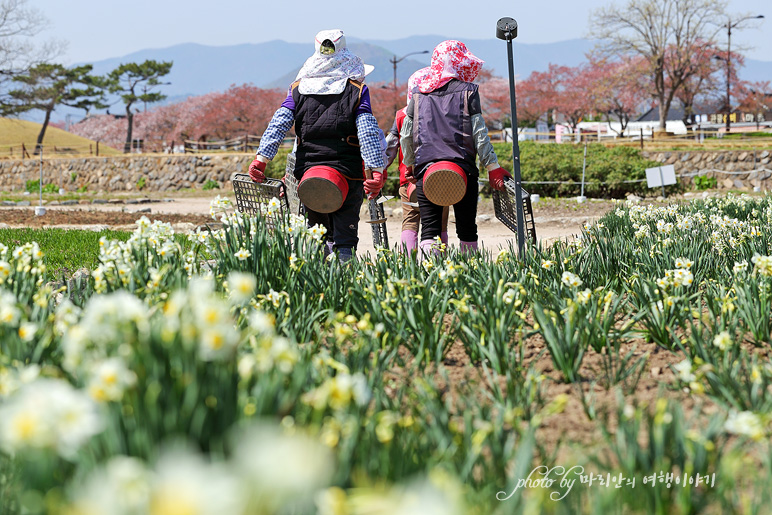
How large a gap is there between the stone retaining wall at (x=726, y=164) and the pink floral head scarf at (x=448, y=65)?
1810 cm

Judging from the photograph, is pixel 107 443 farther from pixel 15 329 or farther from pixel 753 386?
pixel 753 386

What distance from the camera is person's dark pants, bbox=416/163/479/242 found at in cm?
552

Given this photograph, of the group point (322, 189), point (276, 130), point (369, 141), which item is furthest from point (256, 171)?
point (369, 141)

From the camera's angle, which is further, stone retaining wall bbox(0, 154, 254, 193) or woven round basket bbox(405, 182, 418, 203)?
stone retaining wall bbox(0, 154, 254, 193)

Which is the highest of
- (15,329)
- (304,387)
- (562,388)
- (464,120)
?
(464,120)

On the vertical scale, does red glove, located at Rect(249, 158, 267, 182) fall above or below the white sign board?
above

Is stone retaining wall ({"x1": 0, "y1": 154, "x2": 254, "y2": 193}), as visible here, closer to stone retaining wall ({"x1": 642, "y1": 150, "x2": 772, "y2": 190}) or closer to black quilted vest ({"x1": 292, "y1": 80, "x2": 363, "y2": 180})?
stone retaining wall ({"x1": 642, "y1": 150, "x2": 772, "y2": 190})

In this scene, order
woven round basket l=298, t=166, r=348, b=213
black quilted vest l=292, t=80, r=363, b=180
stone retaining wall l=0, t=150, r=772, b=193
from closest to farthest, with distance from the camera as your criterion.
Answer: woven round basket l=298, t=166, r=348, b=213
black quilted vest l=292, t=80, r=363, b=180
stone retaining wall l=0, t=150, r=772, b=193

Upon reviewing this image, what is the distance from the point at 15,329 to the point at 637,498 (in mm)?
1813

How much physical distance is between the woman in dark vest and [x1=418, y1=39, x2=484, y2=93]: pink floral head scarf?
49 cm

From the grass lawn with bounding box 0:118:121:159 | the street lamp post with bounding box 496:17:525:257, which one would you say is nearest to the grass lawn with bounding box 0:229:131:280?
the street lamp post with bounding box 496:17:525:257

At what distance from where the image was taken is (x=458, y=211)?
557 centimetres

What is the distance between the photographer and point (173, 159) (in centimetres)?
3319

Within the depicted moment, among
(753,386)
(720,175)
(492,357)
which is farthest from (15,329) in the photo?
(720,175)
